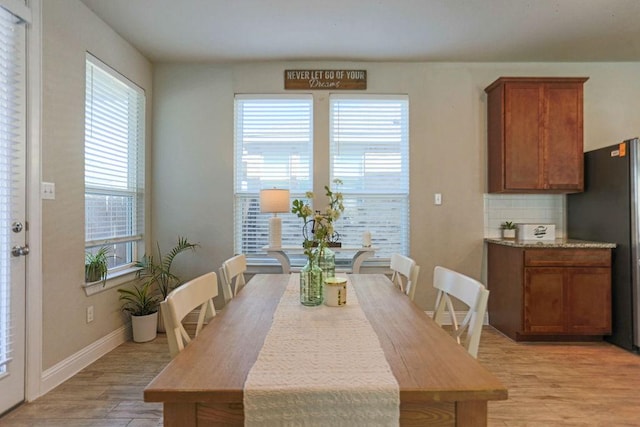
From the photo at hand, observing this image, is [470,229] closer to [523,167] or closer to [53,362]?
[523,167]

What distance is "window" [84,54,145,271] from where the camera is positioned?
2.76m

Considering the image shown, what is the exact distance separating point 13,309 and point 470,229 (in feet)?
12.2

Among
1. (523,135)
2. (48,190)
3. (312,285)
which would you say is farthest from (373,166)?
(48,190)

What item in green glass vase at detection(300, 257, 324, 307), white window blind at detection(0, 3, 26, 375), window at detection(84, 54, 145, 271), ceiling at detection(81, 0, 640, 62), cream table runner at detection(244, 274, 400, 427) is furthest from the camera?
window at detection(84, 54, 145, 271)

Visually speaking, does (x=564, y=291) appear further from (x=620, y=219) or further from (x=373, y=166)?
(x=373, y=166)

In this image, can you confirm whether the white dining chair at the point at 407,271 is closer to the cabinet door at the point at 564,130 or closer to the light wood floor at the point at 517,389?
the light wood floor at the point at 517,389

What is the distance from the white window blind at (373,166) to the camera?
11.9 feet

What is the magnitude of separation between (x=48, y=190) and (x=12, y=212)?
272mm

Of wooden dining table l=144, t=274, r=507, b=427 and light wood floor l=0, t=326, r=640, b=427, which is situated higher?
wooden dining table l=144, t=274, r=507, b=427

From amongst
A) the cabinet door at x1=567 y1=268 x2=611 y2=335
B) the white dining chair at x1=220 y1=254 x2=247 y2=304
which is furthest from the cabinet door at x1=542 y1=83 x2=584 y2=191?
the white dining chair at x1=220 y1=254 x2=247 y2=304

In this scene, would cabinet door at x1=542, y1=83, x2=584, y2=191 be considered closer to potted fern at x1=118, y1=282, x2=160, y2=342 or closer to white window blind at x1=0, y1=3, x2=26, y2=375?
potted fern at x1=118, y1=282, x2=160, y2=342

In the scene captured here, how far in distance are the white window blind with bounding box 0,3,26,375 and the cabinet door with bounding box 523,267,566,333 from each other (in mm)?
3736

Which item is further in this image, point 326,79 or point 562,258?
point 326,79

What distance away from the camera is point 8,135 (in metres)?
2.05
